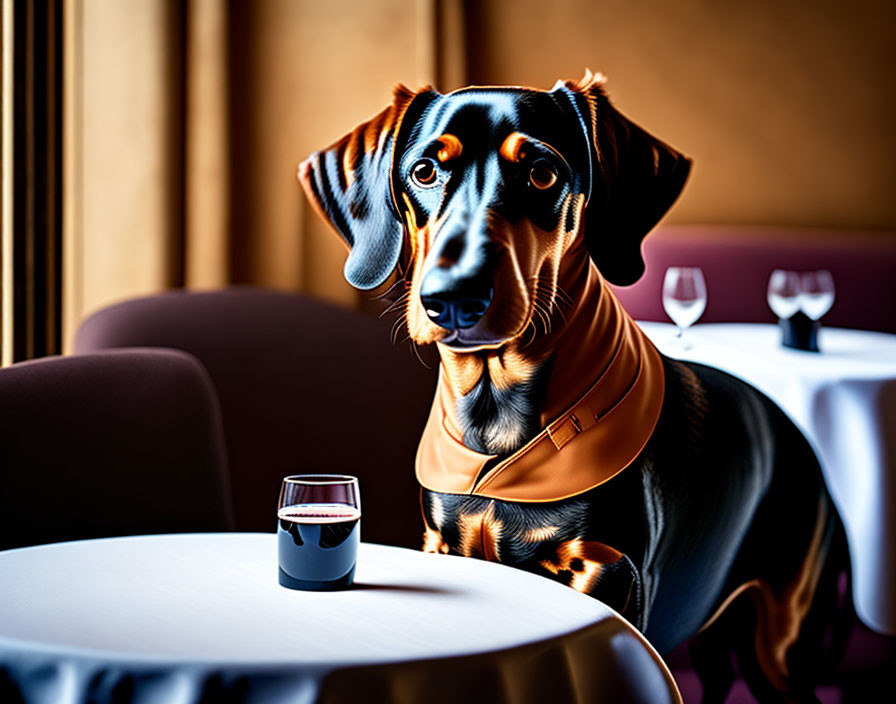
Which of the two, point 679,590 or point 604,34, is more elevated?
point 604,34

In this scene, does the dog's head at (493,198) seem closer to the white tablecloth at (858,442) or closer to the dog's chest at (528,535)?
the dog's chest at (528,535)

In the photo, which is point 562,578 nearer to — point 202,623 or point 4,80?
point 202,623

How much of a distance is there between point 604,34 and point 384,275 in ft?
5.89

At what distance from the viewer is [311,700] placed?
0.75m

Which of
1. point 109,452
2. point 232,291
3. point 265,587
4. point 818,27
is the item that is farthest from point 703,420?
point 818,27

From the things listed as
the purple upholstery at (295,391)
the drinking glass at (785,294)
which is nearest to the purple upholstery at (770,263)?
the drinking glass at (785,294)

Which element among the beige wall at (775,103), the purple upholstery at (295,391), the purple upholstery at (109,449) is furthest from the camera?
the beige wall at (775,103)

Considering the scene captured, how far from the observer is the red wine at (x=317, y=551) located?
967 millimetres

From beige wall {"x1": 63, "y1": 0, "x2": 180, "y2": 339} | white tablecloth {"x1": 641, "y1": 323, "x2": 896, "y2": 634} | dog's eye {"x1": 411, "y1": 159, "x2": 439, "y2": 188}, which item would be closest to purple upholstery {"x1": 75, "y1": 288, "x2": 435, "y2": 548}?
beige wall {"x1": 63, "y1": 0, "x2": 180, "y2": 339}

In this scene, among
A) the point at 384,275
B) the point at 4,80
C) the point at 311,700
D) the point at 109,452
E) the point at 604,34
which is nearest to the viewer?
the point at 311,700

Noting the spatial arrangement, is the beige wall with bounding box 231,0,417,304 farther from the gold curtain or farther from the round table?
the round table

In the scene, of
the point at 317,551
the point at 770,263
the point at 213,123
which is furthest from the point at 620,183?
the point at 770,263

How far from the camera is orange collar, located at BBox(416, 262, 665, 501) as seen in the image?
3.31 ft

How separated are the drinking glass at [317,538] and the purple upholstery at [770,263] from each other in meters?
2.07
